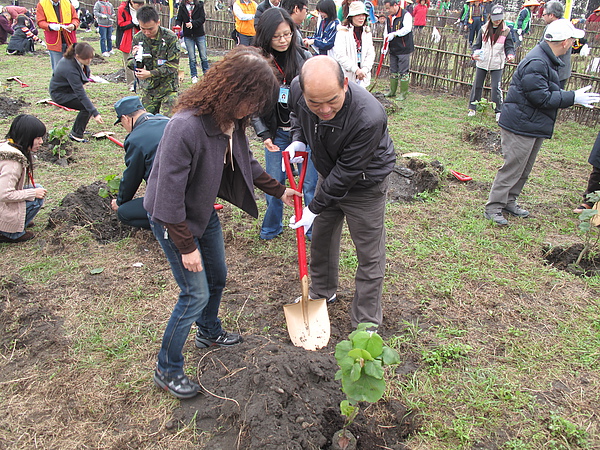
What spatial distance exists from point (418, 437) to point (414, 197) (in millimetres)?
3143

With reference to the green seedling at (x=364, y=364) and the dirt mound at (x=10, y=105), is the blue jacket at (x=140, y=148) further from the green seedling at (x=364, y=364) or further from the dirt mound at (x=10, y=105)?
the dirt mound at (x=10, y=105)

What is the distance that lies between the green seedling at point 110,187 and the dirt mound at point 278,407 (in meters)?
2.31

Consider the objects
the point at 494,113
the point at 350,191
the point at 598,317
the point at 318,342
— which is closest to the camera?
the point at 350,191

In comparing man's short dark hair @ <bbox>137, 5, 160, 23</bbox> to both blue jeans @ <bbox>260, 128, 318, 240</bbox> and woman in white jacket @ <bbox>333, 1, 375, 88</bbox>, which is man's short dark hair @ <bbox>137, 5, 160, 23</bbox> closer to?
woman in white jacket @ <bbox>333, 1, 375, 88</bbox>

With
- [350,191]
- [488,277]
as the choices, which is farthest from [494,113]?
[350,191]

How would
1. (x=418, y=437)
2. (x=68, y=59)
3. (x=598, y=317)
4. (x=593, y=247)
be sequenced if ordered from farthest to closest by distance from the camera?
(x=68, y=59) < (x=593, y=247) < (x=598, y=317) < (x=418, y=437)

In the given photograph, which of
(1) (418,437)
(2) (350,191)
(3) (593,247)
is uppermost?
(2) (350,191)

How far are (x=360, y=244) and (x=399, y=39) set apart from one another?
7431 mm

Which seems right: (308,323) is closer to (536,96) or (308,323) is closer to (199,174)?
(199,174)

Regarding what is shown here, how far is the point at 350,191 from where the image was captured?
8.80 feet

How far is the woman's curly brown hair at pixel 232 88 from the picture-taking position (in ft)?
6.16

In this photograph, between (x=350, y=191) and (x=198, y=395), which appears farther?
(x=350, y=191)

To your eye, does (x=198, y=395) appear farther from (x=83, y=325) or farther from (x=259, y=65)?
(x=259, y=65)

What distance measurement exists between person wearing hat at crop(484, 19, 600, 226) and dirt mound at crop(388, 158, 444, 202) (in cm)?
83
